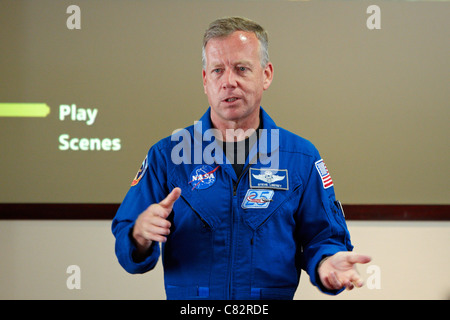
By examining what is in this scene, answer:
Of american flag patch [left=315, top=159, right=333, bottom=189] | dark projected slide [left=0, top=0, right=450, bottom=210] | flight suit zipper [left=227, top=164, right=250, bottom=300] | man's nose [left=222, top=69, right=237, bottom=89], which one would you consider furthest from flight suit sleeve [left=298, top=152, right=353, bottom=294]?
dark projected slide [left=0, top=0, right=450, bottom=210]

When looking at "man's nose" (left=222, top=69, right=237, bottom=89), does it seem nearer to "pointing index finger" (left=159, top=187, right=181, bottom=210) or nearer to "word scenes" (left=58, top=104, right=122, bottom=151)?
"pointing index finger" (left=159, top=187, right=181, bottom=210)

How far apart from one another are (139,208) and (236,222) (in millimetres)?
248

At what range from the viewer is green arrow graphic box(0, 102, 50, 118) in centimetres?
242

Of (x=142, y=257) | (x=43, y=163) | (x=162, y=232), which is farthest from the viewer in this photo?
(x=43, y=163)

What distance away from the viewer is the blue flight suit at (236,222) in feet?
3.80

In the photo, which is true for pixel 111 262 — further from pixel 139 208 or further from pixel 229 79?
pixel 229 79

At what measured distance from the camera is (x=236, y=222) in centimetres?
117

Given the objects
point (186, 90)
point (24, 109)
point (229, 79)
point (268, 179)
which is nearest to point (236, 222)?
point (268, 179)

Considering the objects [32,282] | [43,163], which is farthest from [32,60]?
[32,282]

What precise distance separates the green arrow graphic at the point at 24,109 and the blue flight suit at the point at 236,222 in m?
1.43

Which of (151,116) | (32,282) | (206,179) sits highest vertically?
(151,116)

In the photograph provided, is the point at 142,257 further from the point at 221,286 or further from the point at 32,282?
the point at 32,282

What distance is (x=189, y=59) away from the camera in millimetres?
2463
